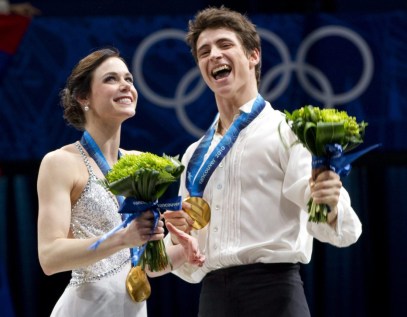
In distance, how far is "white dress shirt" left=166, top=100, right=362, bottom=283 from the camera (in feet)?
12.7

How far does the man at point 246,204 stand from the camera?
3861 mm

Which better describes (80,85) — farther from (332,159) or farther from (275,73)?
(275,73)

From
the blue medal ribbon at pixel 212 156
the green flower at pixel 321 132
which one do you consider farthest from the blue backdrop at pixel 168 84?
the green flower at pixel 321 132

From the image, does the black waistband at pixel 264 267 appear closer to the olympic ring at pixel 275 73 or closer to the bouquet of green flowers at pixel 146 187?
the bouquet of green flowers at pixel 146 187

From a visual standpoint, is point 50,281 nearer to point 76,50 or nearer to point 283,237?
point 76,50

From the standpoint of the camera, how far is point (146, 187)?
373cm

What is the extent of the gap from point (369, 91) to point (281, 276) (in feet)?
12.2

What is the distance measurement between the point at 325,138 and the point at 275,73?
3.86m

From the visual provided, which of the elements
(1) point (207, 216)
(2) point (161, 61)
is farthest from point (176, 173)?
(2) point (161, 61)

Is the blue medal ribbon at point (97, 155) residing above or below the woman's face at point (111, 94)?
below

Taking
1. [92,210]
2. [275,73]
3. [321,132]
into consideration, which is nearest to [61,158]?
[92,210]

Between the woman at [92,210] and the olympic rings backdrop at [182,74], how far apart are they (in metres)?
2.88

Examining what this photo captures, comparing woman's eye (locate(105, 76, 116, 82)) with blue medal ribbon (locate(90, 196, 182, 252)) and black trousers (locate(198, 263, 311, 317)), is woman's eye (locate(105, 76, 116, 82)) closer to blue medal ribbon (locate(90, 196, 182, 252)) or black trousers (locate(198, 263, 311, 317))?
blue medal ribbon (locate(90, 196, 182, 252))

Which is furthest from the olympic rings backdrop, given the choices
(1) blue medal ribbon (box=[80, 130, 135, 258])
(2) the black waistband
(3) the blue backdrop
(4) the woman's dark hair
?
(2) the black waistband
